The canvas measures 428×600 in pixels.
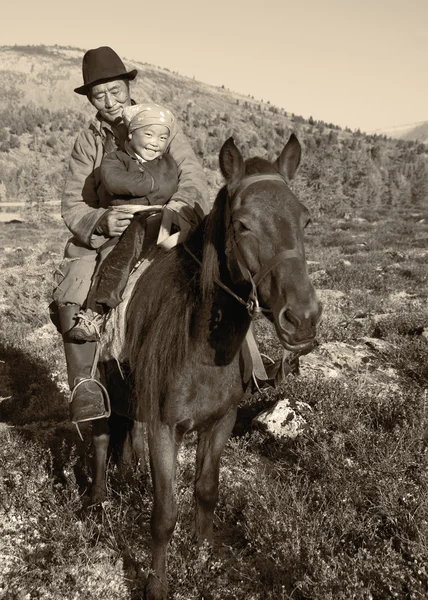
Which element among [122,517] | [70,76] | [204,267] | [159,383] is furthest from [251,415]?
[70,76]

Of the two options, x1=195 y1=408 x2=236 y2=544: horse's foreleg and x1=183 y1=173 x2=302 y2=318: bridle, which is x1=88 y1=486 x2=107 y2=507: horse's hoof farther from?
x1=183 y1=173 x2=302 y2=318: bridle

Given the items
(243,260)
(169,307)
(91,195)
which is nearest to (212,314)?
(169,307)

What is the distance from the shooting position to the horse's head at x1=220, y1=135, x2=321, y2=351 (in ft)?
6.66

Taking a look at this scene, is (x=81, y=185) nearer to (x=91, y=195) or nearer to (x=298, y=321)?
(x=91, y=195)

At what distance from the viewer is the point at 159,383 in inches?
111

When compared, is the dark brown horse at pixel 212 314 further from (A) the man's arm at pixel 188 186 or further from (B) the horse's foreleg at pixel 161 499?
(A) the man's arm at pixel 188 186

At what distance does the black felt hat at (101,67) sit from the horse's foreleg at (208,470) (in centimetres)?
259

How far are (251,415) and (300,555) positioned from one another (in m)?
2.39

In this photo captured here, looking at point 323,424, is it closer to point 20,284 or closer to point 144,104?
point 144,104

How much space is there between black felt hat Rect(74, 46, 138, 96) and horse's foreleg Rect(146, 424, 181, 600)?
257 cm

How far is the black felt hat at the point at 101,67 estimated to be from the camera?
3576 millimetres

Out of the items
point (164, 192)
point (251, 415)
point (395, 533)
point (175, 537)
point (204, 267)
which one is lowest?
point (251, 415)

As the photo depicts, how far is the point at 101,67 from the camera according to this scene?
3574 millimetres

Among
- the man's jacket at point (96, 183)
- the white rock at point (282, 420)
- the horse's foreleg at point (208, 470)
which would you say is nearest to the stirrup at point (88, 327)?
the man's jacket at point (96, 183)
